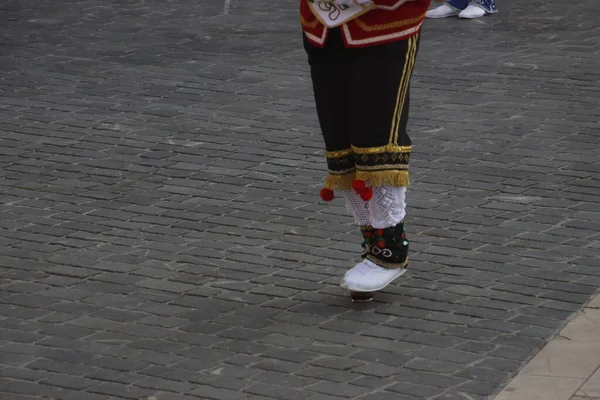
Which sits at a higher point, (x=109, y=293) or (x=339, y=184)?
(x=339, y=184)

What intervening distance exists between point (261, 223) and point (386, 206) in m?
1.28

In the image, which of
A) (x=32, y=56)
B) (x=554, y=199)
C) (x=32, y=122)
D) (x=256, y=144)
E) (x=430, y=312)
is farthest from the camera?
(x=32, y=56)

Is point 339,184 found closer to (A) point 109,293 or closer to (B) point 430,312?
(B) point 430,312

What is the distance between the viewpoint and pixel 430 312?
5480 mm

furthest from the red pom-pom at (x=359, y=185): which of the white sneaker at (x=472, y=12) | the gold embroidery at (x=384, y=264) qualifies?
the white sneaker at (x=472, y=12)

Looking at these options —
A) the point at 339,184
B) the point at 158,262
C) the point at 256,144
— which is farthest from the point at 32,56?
the point at 339,184

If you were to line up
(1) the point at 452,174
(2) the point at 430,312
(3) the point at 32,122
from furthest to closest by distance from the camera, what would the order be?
1. (3) the point at 32,122
2. (1) the point at 452,174
3. (2) the point at 430,312

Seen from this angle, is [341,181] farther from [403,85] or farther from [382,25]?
[382,25]

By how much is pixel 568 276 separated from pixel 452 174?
161 cm

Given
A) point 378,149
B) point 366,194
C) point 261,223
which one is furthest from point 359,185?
point 261,223

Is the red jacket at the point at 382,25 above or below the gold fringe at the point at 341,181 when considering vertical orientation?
above

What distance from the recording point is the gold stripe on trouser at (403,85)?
5266 millimetres

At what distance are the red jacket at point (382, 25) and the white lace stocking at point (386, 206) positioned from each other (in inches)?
25.9

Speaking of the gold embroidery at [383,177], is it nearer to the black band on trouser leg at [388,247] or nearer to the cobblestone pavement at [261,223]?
the black band on trouser leg at [388,247]
